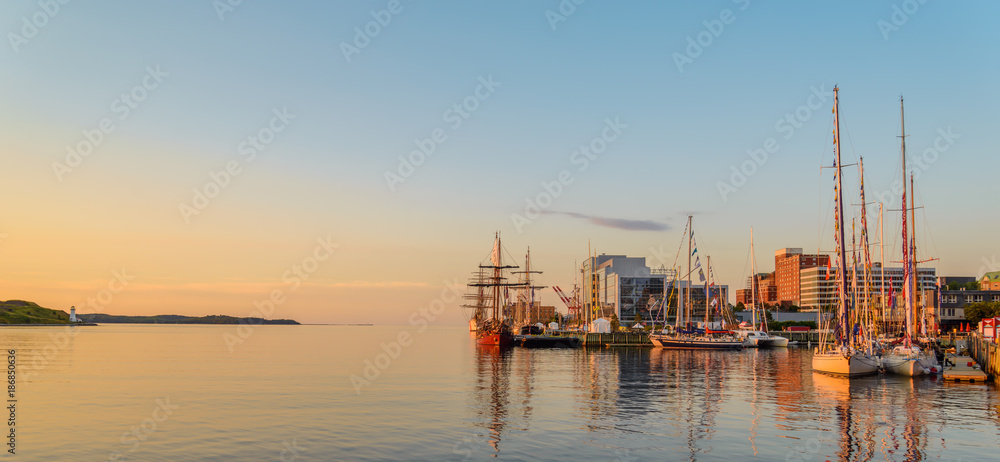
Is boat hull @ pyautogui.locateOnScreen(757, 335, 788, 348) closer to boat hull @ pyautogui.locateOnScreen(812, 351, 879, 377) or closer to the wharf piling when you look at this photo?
the wharf piling

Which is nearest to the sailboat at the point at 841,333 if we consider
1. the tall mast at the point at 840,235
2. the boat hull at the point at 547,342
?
the tall mast at the point at 840,235

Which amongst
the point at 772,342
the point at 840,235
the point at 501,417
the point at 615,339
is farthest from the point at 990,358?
the point at 615,339

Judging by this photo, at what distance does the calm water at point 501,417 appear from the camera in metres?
33.2

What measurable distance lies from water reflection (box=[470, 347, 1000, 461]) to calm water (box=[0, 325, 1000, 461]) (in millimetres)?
127

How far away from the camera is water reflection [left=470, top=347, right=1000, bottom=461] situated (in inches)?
1313

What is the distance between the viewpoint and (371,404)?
49.8m

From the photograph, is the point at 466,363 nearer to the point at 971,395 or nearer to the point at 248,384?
the point at 248,384

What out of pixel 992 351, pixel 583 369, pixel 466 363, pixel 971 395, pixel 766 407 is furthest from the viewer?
pixel 466 363

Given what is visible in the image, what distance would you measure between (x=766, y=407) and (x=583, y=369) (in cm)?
3667

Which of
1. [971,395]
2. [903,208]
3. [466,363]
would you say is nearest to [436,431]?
[971,395]

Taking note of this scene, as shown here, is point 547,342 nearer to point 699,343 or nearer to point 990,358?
point 699,343

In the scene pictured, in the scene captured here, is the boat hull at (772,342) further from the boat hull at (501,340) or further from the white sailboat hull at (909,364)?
the white sailboat hull at (909,364)

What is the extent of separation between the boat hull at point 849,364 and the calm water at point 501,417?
4.32 ft

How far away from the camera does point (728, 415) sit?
146ft
